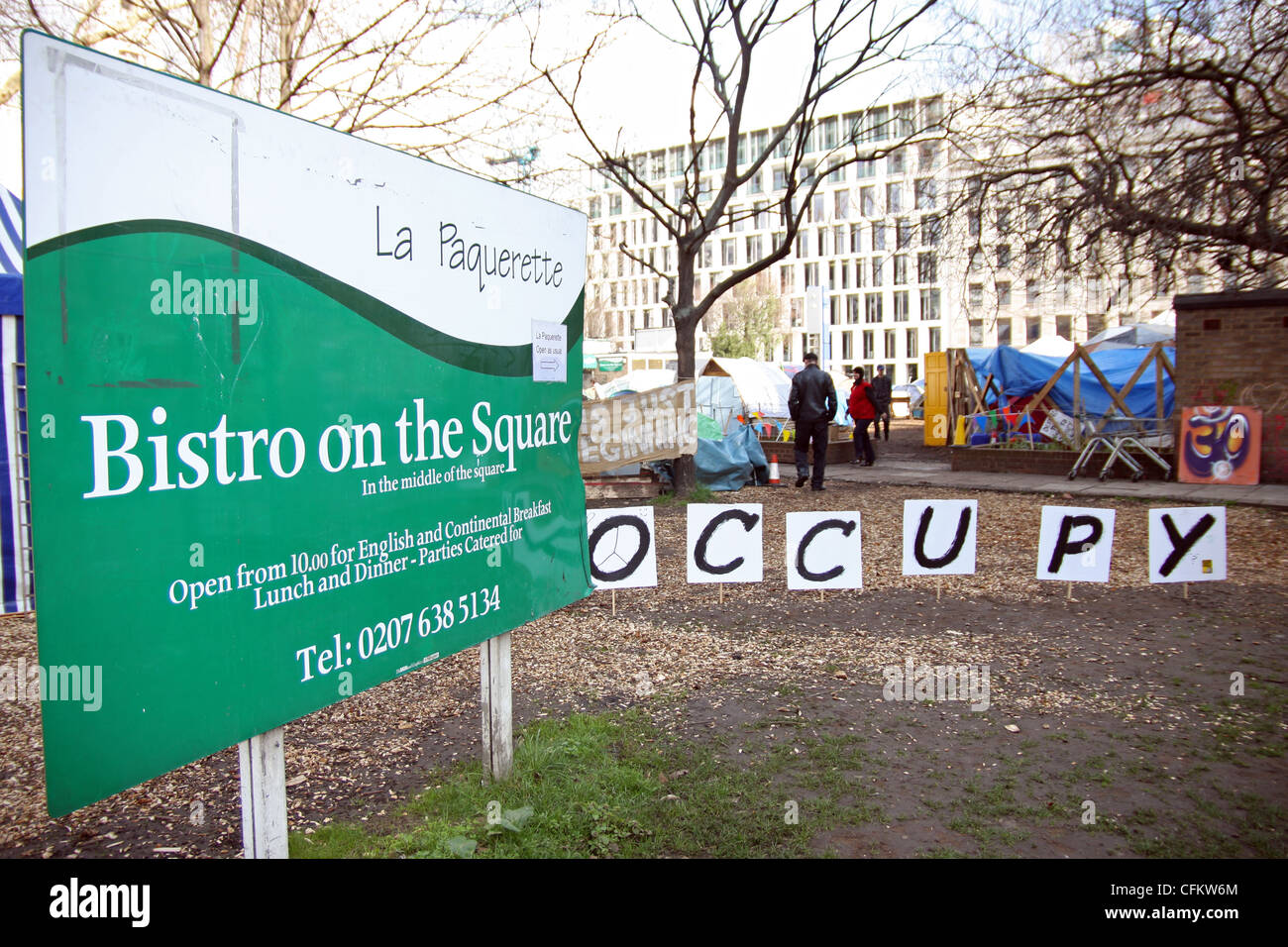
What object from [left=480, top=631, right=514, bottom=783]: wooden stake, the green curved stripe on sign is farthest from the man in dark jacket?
[left=480, top=631, right=514, bottom=783]: wooden stake

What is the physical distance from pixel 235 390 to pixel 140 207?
1.76 ft

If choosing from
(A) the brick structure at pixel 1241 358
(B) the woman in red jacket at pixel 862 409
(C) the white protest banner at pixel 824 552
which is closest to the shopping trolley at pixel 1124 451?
(A) the brick structure at pixel 1241 358

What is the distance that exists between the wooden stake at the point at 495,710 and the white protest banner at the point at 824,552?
3.73m

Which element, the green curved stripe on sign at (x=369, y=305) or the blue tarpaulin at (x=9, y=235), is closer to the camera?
the green curved stripe on sign at (x=369, y=305)

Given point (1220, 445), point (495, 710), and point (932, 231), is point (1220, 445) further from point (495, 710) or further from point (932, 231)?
point (495, 710)

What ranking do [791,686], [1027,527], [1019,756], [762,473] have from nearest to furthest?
[1019,756] → [791,686] → [1027,527] → [762,473]

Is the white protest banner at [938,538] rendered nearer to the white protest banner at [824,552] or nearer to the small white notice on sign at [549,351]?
the white protest banner at [824,552]

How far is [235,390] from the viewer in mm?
2555

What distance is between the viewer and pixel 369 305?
10.1 feet

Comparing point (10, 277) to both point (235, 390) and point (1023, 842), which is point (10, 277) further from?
point (1023, 842)

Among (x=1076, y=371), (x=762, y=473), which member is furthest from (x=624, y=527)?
(x=1076, y=371)

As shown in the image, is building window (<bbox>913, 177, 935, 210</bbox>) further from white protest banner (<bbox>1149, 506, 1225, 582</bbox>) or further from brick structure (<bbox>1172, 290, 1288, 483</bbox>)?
white protest banner (<bbox>1149, 506, 1225, 582</bbox>)

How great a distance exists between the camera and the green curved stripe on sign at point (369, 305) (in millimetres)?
2195

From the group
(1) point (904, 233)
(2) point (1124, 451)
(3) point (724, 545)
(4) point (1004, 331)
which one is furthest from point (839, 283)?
(3) point (724, 545)
